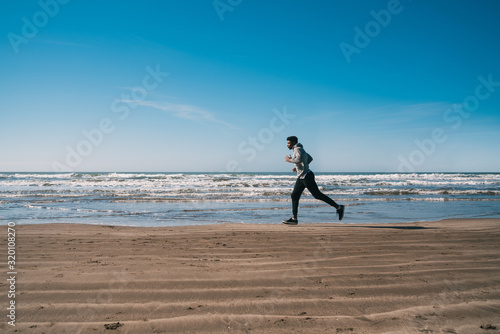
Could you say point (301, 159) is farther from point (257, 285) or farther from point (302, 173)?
point (257, 285)

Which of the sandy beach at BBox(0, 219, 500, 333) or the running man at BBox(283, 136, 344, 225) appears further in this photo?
the running man at BBox(283, 136, 344, 225)

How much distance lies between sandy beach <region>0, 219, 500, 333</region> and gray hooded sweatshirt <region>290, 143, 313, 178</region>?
238cm

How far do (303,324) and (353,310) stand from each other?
0.52 meters

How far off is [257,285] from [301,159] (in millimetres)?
4893

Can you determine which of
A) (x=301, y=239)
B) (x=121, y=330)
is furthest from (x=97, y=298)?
(x=301, y=239)

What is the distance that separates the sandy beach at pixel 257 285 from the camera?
2.48 metres

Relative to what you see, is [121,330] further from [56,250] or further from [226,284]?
[56,250]

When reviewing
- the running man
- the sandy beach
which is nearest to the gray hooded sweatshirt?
the running man

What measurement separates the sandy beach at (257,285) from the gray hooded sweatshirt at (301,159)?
2380 mm

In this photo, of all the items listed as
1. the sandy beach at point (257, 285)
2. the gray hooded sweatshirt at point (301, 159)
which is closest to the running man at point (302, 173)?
the gray hooded sweatshirt at point (301, 159)

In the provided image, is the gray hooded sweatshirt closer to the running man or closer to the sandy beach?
the running man

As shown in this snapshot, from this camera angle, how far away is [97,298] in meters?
2.96

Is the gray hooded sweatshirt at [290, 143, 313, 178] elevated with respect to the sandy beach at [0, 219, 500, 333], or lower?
elevated

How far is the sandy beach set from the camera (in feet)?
8.15
